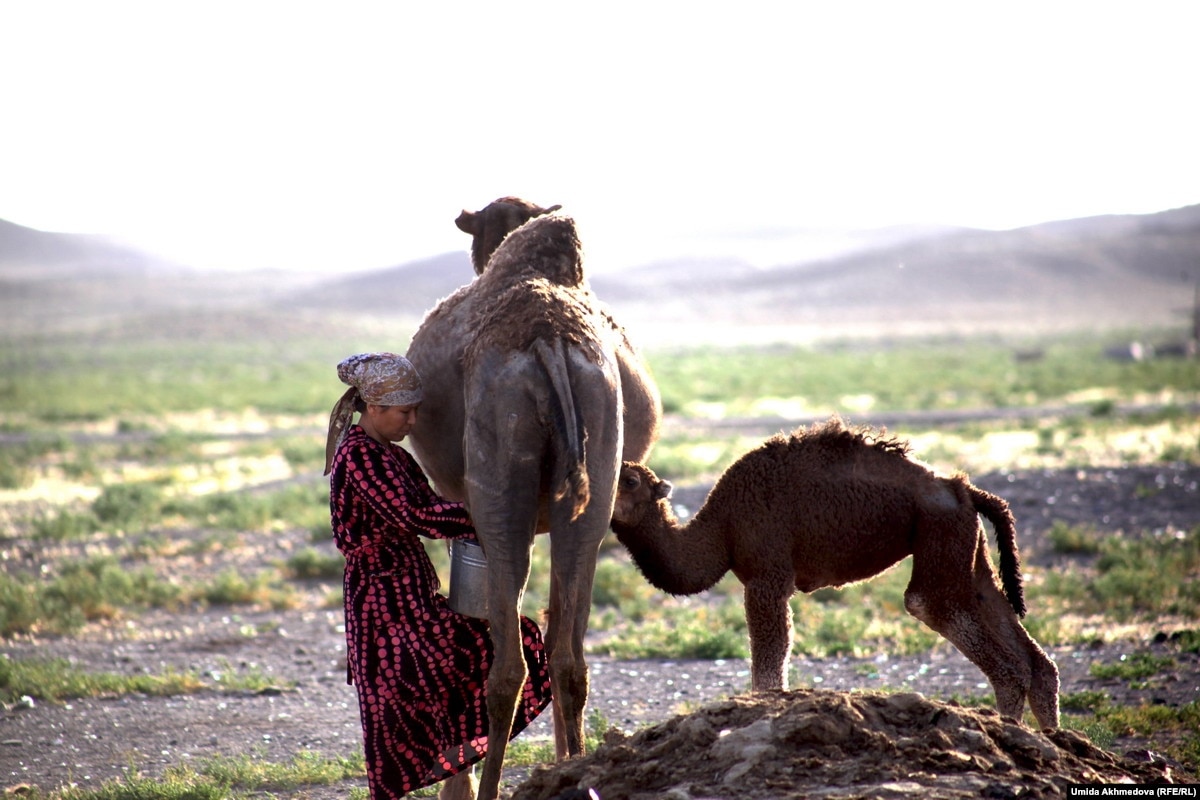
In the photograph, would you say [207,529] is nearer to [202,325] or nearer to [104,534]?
[104,534]

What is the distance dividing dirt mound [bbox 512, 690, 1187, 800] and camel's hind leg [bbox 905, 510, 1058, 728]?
716mm

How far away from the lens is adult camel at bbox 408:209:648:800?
5.41m

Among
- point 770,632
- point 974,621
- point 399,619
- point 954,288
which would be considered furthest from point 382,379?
point 954,288

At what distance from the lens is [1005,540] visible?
6520 mm

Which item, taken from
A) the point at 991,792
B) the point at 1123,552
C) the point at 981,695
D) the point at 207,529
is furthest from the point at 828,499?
the point at 207,529

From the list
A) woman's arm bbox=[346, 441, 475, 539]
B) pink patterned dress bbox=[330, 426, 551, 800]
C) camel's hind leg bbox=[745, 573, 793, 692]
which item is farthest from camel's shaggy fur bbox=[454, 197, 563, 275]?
camel's hind leg bbox=[745, 573, 793, 692]

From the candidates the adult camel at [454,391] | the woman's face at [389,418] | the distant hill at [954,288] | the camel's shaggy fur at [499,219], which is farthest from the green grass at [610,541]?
the distant hill at [954,288]

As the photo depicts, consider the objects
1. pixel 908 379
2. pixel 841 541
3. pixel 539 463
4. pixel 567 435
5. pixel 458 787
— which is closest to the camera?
pixel 567 435

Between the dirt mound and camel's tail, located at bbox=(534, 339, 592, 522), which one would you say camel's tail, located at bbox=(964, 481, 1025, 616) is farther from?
camel's tail, located at bbox=(534, 339, 592, 522)

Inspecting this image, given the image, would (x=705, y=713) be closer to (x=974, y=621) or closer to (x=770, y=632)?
(x=770, y=632)

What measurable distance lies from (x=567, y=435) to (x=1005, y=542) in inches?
105

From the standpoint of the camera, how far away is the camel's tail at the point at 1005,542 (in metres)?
6.44

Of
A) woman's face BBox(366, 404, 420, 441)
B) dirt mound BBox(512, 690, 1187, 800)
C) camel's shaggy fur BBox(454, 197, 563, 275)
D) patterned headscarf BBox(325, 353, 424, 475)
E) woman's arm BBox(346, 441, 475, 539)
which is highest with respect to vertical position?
camel's shaggy fur BBox(454, 197, 563, 275)

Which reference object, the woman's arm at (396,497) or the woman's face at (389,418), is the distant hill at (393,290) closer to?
the woman's face at (389,418)
